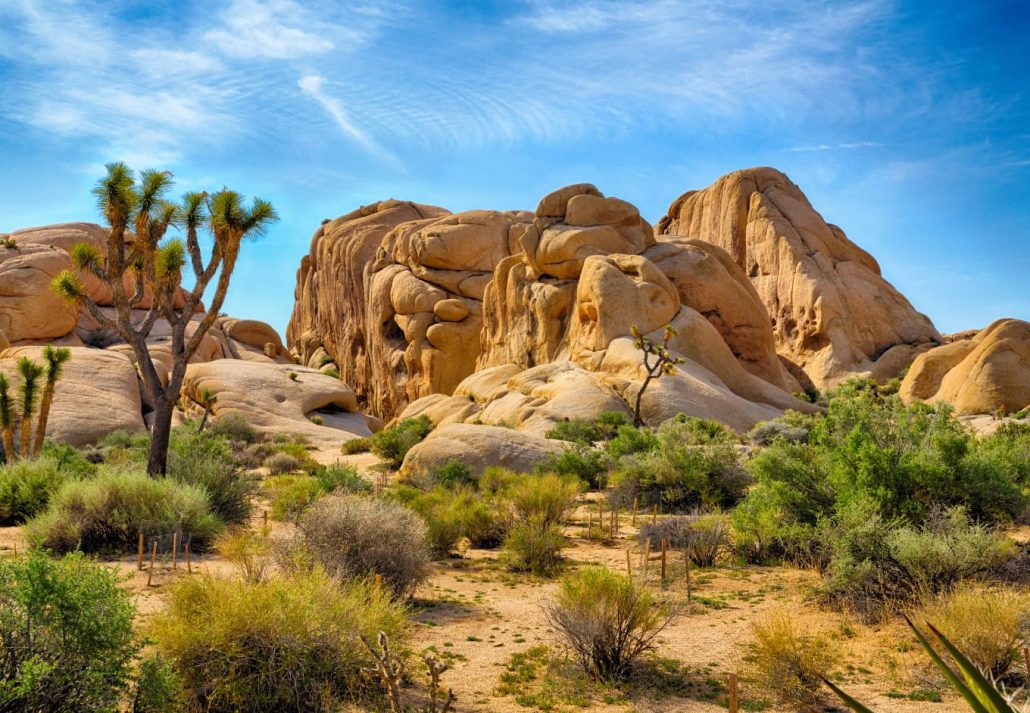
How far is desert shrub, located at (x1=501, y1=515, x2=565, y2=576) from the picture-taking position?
38.1 feet

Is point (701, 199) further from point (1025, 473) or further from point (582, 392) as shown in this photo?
point (1025, 473)

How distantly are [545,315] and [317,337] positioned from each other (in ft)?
116

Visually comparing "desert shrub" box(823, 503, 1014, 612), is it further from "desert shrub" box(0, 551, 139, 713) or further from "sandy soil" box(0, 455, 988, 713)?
"desert shrub" box(0, 551, 139, 713)

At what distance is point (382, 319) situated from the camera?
53094 millimetres

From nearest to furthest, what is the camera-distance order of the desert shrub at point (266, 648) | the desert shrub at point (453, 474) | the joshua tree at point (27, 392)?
the desert shrub at point (266, 648)
the desert shrub at point (453, 474)
the joshua tree at point (27, 392)

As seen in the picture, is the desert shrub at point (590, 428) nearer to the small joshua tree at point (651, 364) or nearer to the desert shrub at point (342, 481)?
the small joshua tree at point (651, 364)

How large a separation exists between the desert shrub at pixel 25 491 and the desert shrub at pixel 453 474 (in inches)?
310

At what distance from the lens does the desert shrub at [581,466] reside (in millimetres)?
19312

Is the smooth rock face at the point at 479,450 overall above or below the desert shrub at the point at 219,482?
above

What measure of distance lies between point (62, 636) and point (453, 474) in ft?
45.4

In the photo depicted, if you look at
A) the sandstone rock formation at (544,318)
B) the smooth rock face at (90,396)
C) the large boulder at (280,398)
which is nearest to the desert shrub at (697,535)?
the sandstone rock formation at (544,318)

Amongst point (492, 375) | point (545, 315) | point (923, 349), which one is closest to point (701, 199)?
point (923, 349)

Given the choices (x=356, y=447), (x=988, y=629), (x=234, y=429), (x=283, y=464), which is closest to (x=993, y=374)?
(x=356, y=447)

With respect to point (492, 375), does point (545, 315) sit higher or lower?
higher
